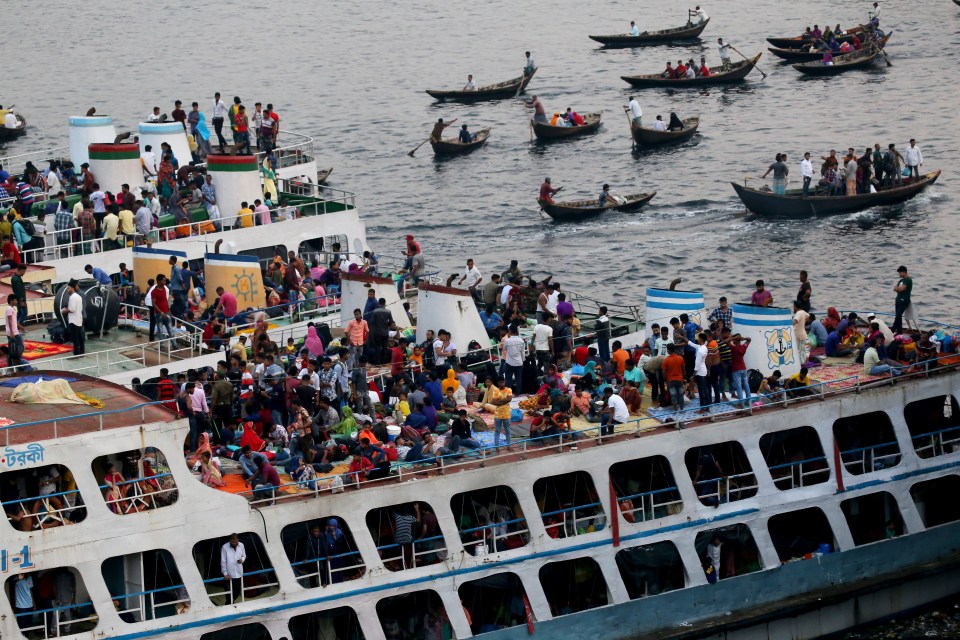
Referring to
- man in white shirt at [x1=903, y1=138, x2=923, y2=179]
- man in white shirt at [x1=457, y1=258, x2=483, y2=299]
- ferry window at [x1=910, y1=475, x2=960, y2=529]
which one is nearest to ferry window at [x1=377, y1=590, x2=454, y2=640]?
ferry window at [x1=910, y1=475, x2=960, y2=529]

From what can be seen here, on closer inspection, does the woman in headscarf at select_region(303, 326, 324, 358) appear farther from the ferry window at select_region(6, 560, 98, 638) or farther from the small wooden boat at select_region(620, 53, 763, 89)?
the small wooden boat at select_region(620, 53, 763, 89)

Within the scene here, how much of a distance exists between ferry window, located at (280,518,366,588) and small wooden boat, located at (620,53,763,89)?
62.8 meters

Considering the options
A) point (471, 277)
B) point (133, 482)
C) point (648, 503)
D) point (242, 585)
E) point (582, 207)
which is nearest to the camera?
point (133, 482)

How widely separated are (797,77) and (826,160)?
3119 centimetres

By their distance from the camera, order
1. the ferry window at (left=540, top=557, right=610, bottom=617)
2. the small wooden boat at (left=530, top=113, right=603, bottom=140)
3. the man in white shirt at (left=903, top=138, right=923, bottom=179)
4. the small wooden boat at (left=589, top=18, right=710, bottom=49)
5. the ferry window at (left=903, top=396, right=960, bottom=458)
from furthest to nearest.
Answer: the small wooden boat at (left=589, top=18, right=710, bottom=49), the small wooden boat at (left=530, top=113, right=603, bottom=140), the man in white shirt at (left=903, top=138, right=923, bottom=179), the ferry window at (left=903, top=396, right=960, bottom=458), the ferry window at (left=540, top=557, right=610, bottom=617)

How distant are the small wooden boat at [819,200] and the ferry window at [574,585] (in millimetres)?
34076

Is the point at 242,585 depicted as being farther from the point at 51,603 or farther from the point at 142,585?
the point at 51,603

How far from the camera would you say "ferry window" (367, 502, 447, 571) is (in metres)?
28.9

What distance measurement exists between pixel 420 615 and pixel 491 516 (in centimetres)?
205

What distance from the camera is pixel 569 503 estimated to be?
1204 inches

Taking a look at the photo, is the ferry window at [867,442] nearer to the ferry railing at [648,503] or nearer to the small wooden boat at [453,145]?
the ferry railing at [648,503]

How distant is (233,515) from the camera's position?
28.0m

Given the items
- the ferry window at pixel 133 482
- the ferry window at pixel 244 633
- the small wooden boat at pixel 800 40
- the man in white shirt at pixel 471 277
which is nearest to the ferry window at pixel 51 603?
the ferry window at pixel 133 482

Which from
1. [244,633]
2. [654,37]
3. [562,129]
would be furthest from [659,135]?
[244,633]
